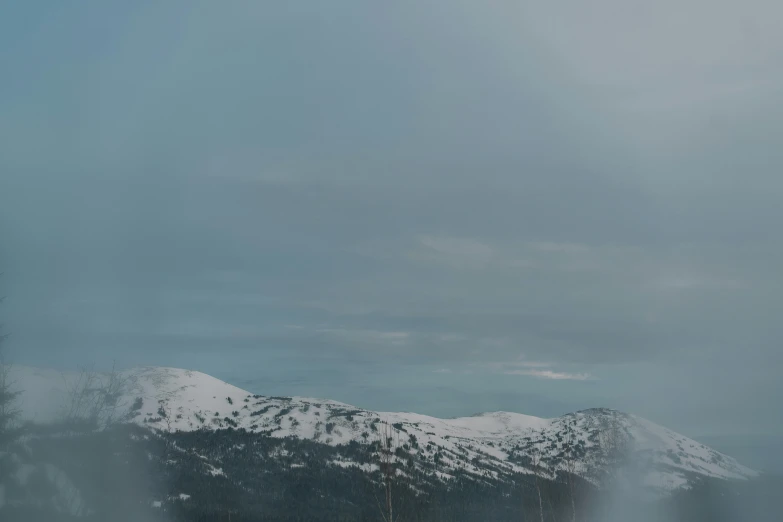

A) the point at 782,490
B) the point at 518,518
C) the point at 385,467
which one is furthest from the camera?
the point at 518,518

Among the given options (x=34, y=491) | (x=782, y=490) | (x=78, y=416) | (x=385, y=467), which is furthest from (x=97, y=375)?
(x=782, y=490)

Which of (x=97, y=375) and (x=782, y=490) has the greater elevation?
(x=97, y=375)

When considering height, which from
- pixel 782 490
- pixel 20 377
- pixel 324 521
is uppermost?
→ pixel 20 377

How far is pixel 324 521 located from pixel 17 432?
463 feet

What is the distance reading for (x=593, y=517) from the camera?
477 ft

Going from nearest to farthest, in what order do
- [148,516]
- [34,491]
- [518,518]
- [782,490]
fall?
[34,491], [148,516], [782,490], [518,518]

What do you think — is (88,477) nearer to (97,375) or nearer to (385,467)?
(97,375)

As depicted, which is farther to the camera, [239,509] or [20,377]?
[239,509]

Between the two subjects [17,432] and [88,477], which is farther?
[88,477]

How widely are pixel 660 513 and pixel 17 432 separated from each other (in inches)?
6549

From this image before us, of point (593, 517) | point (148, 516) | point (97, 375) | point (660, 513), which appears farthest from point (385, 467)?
point (660, 513)

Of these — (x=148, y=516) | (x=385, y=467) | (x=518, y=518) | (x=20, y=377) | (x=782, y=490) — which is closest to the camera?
(x=385, y=467)

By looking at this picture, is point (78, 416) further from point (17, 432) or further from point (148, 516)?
point (148, 516)

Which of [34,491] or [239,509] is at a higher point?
[34,491]
